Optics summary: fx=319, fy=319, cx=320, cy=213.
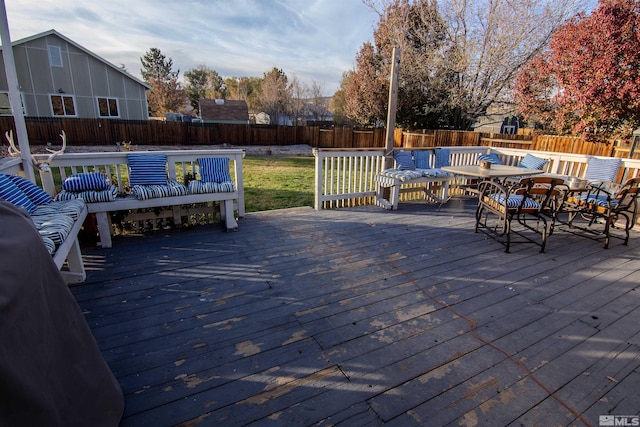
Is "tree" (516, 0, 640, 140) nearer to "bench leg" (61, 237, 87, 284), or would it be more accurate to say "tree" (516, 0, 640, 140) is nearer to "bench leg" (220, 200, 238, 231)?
"bench leg" (220, 200, 238, 231)

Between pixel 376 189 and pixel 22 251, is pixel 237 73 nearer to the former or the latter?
pixel 376 189

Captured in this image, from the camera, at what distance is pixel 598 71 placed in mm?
5930

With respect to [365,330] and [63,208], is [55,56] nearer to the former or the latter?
[63,208]

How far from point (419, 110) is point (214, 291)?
41.8 ft

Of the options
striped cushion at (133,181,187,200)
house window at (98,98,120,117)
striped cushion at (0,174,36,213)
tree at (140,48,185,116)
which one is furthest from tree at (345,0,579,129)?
tree at (140,48,185,116)

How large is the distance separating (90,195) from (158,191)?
0.64m

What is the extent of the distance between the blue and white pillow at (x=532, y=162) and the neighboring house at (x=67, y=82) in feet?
59.8

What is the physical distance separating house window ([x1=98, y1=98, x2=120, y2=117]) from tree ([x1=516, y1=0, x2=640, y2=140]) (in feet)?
60.3

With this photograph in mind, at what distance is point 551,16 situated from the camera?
848cm

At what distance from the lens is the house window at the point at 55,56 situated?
48.7ft

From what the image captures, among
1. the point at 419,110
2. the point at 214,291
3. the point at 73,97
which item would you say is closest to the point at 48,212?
the point at 214,291

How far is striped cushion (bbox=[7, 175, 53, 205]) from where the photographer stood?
288 centimetres

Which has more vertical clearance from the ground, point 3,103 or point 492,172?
point 3,103

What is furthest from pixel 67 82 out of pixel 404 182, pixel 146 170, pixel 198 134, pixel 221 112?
pixel 404 182
